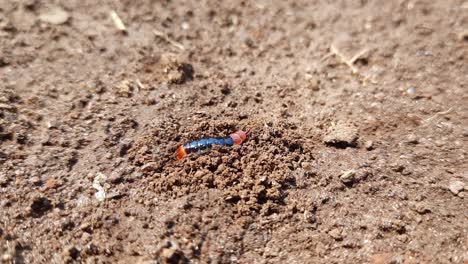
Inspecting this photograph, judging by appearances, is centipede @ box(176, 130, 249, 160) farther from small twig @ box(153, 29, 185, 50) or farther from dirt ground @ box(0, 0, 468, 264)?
small twig @ box(153, 29, 185, 50)

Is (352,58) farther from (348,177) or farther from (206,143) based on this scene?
(206,143)

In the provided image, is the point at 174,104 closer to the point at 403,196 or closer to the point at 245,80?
the point at 245,80

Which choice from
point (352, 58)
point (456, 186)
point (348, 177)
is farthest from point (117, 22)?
point (456, 186)

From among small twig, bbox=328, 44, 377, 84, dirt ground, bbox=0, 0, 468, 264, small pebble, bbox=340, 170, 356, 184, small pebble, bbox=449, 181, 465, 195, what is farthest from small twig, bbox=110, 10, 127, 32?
small pebble, bbox=449, 181, 465, 195

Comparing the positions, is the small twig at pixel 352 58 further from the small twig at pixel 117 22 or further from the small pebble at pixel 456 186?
the small twig at pixel 117 22

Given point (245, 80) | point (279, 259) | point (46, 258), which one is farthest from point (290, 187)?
point (46, 258)

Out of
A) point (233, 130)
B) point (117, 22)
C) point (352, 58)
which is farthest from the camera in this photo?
point (117, 22)
